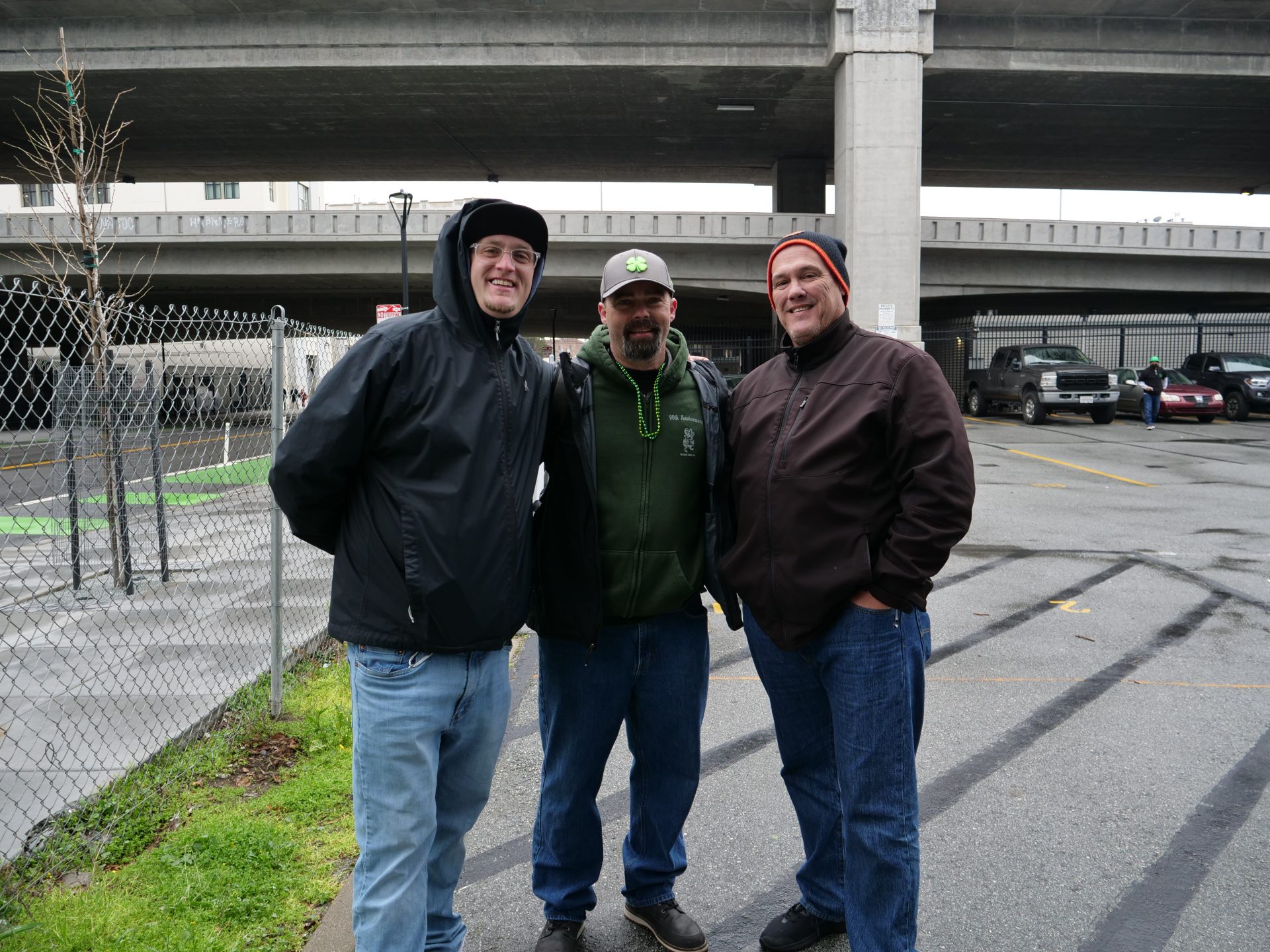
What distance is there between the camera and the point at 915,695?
2.72m

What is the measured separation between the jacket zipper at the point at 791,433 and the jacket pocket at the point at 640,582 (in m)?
0.47

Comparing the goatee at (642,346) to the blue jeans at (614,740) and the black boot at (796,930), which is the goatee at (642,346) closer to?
the blue jeans at (614,740)

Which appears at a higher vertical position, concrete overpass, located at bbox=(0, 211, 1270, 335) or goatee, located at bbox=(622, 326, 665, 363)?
concrete overpass, located at bbox=(0, 211, 1270, 335)

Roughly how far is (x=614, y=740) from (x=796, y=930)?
0.84m

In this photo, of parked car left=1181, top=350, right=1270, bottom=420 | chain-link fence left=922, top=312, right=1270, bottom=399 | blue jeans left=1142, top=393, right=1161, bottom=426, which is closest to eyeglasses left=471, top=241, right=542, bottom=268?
blue jeans left=1142, top=393, right=1161, bottom=426

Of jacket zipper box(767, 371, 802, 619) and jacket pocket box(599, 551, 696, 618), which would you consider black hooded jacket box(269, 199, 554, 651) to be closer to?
jacket pocket box(599, 551, 696, 618)

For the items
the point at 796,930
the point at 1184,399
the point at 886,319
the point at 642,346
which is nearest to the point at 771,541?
the point at 642,346

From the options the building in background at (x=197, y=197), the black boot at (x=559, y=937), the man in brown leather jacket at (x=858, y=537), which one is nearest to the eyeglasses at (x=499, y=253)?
the man in brown leather jacket at (x=858, y=537)

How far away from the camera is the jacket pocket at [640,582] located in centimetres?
281

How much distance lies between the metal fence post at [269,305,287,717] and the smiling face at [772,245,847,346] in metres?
2.87

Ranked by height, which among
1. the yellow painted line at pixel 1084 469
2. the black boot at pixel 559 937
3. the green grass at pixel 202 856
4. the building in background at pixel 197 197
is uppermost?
the building in background at pixel 197 197

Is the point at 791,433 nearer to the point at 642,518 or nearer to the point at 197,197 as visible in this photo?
the point at 642,518

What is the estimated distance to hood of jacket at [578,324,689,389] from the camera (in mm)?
2889

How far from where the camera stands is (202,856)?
326cm
